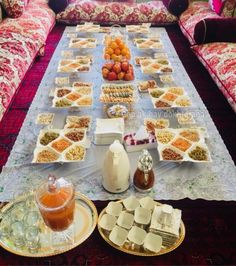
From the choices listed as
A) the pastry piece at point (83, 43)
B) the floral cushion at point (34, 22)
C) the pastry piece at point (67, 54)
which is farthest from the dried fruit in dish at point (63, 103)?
the floral cushion at point (34, 22)

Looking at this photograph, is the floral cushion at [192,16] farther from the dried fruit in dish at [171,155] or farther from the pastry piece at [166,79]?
→ the dried fruit in dish at [171,155]

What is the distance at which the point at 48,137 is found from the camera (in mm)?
1333

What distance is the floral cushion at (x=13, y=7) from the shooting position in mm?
2712

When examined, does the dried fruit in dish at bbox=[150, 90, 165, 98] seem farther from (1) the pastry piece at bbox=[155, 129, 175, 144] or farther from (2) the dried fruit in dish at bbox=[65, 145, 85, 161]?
(2) the dried fruit in dish at bbox=[65, 145, 85, 161]

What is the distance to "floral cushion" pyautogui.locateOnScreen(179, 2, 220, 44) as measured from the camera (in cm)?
279

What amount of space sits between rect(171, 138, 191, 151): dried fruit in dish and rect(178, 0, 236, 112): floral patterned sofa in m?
0.60

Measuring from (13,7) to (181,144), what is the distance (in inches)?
83.6

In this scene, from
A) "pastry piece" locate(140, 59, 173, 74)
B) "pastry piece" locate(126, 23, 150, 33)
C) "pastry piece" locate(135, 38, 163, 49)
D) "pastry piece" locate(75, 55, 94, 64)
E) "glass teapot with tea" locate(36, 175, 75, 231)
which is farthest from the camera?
"pastry piece" locate(126, 23, 150, 33)

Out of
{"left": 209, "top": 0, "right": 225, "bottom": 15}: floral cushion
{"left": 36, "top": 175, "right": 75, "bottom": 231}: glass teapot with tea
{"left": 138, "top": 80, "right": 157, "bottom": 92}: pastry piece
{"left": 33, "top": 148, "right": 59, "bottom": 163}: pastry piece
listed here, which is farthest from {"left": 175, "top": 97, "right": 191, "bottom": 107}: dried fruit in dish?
{"left": 209, "top": 0, "right": 225, "bottom": 15}: floral cushion

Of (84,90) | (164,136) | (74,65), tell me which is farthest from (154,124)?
(74,65)

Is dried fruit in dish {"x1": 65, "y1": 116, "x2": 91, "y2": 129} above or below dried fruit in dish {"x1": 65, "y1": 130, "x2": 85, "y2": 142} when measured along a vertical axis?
below

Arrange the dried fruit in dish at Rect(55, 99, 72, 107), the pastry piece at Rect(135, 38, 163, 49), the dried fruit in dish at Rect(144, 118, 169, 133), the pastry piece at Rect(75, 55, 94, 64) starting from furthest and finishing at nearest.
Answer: the pastry piece at Rect(135, 38, 163, 49) → the pastry piece at Rect(75, 55, 94, 64) → the dried fruit in dish at Rect(55, 99, 72, 107) → the dried fruit in dish at Rect(144, 118, 169, 133)

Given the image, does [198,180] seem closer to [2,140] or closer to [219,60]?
[2,140]

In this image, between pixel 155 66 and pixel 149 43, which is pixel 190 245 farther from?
pixel 149 43
